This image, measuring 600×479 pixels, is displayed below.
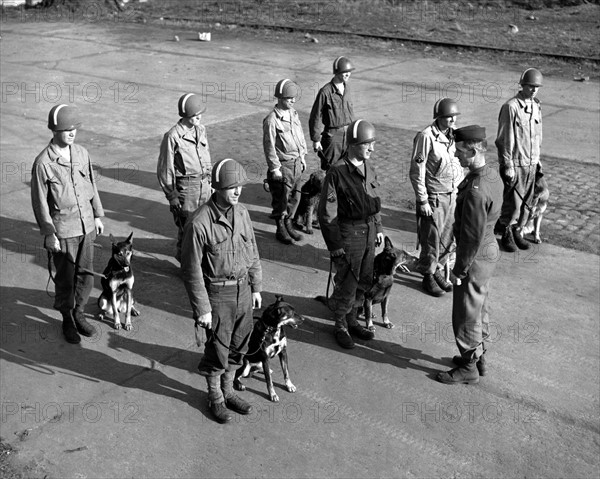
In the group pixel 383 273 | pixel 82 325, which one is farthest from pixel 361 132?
pixel 82 325

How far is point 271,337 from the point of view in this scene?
659 cm

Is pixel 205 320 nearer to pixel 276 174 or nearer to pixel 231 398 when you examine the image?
pixel 231 398

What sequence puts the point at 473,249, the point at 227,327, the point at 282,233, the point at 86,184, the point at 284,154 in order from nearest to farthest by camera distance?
the point at 227,327, the point at 473,249, the point at 86,184, the point at 284,154, the point at 282,233

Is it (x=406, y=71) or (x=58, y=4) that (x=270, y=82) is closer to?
(x=406, y=71)

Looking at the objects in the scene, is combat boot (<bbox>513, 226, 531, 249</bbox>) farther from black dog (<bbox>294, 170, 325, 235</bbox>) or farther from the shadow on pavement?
the shadow on pavement

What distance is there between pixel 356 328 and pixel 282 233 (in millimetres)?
2642

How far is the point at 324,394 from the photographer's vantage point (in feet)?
22.8

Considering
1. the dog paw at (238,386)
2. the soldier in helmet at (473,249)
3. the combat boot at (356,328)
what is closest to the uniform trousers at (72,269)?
the dog paw at (238,386)

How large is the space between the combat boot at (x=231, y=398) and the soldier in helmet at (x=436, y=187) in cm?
312

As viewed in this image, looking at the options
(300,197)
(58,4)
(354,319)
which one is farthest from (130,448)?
(58,4)

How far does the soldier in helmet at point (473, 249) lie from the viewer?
6531 mm

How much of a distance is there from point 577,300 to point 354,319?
9.02 feet

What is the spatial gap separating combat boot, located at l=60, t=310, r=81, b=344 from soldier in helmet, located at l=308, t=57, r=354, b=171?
4.22 m

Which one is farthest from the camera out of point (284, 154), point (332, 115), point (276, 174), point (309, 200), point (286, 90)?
point (332, 115)
